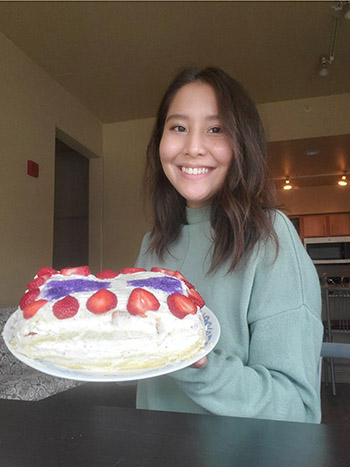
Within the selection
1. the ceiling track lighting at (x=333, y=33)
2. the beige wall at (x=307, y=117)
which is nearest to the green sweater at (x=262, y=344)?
the ceiling track lighting at (x=333, y=33)

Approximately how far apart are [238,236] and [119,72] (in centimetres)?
343

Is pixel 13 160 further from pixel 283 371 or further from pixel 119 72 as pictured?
pixel 283 371

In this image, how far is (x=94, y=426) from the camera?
0.49 m

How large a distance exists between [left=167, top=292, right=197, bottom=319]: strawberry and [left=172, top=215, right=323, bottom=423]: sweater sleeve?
10 cm

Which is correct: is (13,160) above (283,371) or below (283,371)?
above

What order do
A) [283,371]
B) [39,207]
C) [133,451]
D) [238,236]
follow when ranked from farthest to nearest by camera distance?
[39,207] < [238,236] < [283,371] < [133,451]

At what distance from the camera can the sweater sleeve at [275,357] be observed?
64 centimetres

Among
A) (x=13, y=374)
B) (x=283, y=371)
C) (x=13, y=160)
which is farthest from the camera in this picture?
(x=13, y=160)

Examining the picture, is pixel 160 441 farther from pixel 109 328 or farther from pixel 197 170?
pixel 197 170

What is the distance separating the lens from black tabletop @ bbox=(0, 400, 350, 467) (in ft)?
1.30

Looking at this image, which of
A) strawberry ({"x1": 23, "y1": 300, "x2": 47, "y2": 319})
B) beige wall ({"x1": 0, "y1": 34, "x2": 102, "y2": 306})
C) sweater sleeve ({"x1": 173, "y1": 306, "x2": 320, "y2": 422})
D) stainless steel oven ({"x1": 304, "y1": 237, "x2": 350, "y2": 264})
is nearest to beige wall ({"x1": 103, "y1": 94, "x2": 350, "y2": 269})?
beige wall ({"x1": 0, "y1": 34, "x2": 102, "y2": 306})

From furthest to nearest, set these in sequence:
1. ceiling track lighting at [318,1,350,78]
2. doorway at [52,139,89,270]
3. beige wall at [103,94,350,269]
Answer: beige wall at [103,94,350,269], doorway at [52,139,89,270], ceiling track lighting at [318,1,350,78]

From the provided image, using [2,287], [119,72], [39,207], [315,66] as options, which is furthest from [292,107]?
[2,287]

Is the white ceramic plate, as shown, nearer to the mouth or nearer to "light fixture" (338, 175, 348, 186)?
the mouth
